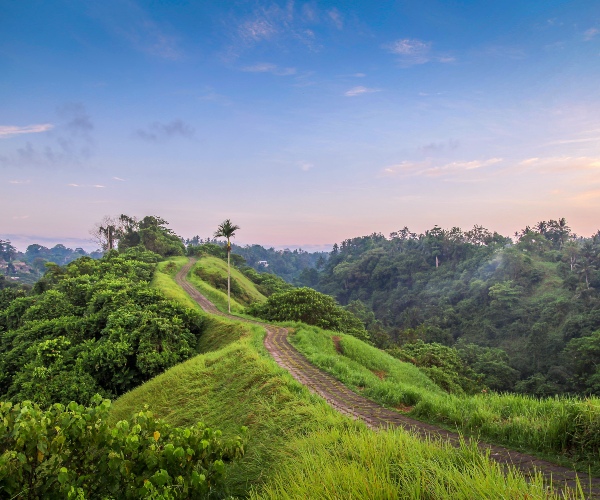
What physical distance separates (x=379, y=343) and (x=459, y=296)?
3673 centimetres

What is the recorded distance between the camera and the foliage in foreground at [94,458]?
327 cm

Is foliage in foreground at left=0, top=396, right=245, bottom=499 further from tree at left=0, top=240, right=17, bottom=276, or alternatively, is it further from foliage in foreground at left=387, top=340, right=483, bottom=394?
tree at left=0, top=240, right=17, bottom=276

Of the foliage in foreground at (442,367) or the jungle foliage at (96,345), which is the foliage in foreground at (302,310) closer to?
the foliage in foreground at (442,367)

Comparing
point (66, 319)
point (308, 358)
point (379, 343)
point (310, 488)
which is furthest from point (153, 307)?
point (379, 343)

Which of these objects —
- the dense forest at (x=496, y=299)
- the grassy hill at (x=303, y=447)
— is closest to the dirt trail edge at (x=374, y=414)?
the grassy hill at (x=303, y=447)

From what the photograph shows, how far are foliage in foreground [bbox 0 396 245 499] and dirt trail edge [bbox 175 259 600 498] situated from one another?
277cm

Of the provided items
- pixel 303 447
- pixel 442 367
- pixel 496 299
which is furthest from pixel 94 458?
pixel 496 299

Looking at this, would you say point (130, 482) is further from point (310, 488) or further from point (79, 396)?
point (79, 396)

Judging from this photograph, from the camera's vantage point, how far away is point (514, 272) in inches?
2298

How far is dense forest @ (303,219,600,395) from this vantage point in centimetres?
3266

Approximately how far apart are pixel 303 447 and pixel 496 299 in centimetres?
5680

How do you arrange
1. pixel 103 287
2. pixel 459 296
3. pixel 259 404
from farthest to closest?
1. pixel 459 296
2. pixel 103 287
3. pixel 259 404

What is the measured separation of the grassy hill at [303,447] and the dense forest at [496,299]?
26.2m

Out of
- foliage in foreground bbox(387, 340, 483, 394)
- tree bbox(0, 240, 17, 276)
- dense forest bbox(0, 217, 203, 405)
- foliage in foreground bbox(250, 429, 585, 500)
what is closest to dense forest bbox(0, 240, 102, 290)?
tree bbox(0, 240, 17, 276)
